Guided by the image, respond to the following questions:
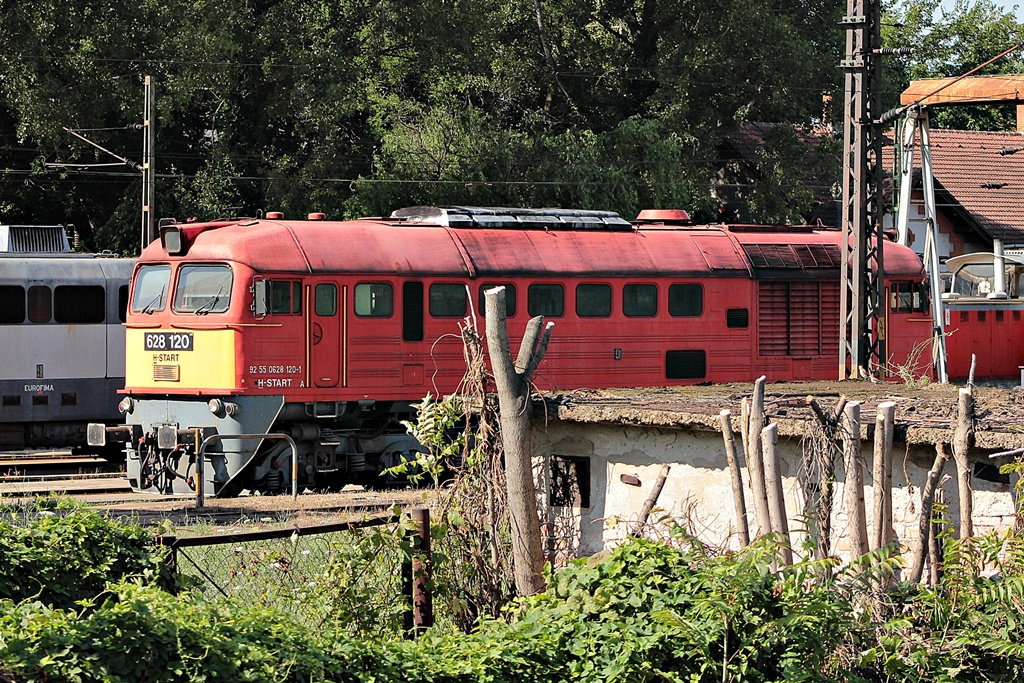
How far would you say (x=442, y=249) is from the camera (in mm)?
19031

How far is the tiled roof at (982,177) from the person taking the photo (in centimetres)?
4561

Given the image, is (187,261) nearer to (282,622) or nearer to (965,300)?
(282,622)

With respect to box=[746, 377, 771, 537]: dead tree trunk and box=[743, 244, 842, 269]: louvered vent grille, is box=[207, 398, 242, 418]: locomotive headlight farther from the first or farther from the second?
box=[746, 377, 771, 537]: dead tree trunk

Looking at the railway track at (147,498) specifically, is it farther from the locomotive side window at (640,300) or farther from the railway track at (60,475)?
the locomotive side window at (640,300)

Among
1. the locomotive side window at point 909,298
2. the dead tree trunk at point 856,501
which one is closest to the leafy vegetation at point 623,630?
the dead tree trunk at point 856,501

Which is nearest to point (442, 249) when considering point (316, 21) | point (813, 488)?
point (813, 488)

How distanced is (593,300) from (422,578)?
36.6 ft

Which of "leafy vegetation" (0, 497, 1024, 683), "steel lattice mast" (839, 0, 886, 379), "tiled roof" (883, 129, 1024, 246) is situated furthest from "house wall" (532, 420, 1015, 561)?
"tiled roof" (883, 129, 1024, 246)

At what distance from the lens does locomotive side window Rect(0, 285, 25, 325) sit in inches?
851

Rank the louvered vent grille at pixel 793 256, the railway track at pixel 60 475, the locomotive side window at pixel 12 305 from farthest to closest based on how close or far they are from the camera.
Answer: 1. the locomotive side window at pixel 12 305
2. the louvered vent grille at pixel 793 256
3. the railway track at pixel 60 475

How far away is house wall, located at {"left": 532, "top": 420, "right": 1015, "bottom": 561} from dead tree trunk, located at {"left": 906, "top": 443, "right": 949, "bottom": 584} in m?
0.35

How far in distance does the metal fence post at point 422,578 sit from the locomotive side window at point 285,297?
29.9 feet

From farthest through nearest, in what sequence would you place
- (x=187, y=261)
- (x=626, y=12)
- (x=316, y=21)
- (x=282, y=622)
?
(x=626, y=12) → (x=316, y=21) → (x=187, y=261) → (x=282, y=622)

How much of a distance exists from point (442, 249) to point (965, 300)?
1911cm
